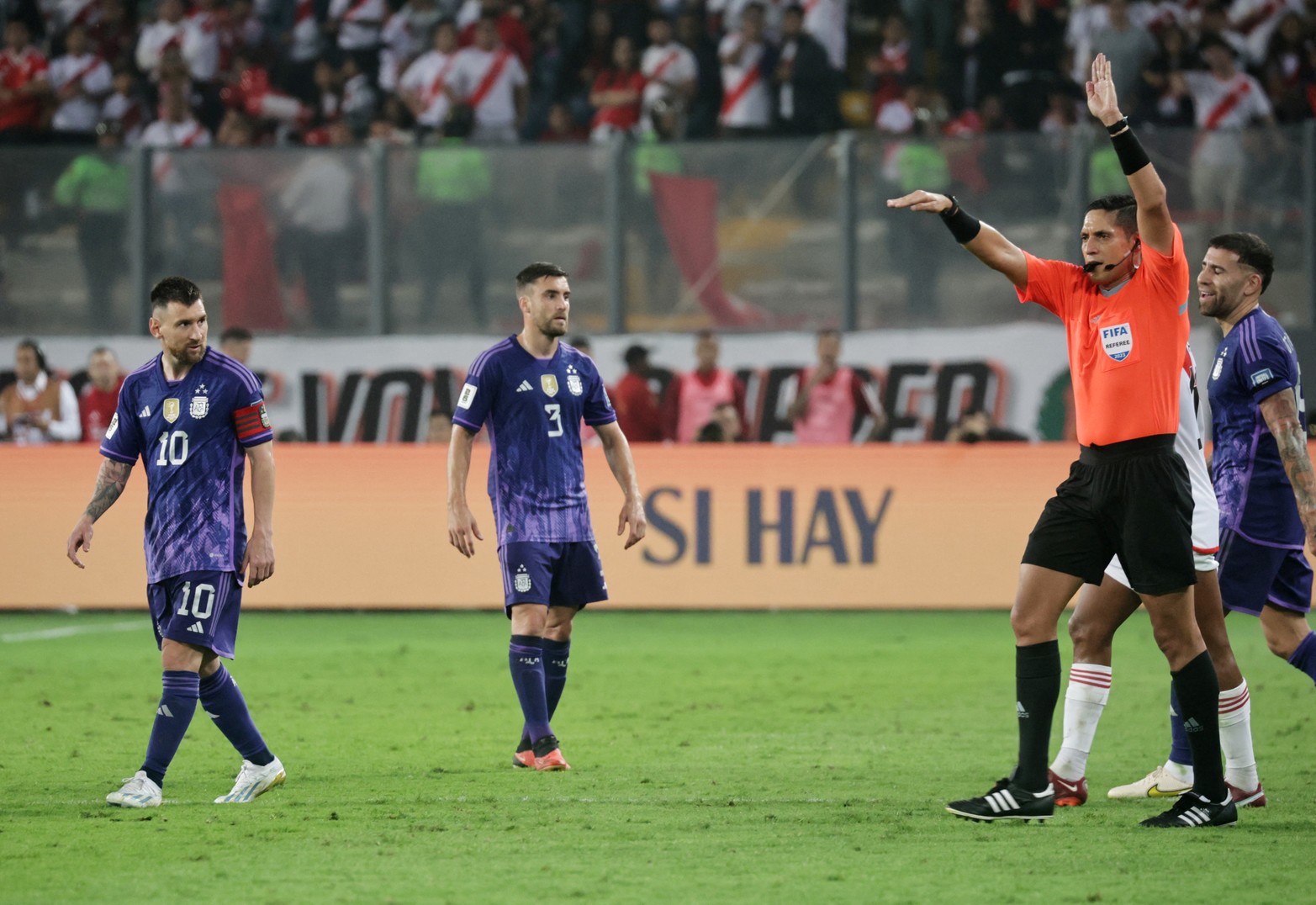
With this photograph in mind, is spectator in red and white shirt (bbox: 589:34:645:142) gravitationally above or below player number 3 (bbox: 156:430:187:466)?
above

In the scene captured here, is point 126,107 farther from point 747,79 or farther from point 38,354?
point 747,79

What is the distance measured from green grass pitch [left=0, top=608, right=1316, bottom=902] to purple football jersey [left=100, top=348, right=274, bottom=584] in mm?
990

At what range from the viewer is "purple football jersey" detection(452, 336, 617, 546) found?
7.98 m

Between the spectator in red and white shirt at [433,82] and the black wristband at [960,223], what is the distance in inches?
518

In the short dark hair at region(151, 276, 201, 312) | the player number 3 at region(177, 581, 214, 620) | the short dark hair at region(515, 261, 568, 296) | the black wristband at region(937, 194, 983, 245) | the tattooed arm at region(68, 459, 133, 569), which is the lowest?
the player number 3 at region(177, 581, 214, 620)

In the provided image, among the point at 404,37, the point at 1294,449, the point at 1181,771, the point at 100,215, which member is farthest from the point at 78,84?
the point at 1294,449

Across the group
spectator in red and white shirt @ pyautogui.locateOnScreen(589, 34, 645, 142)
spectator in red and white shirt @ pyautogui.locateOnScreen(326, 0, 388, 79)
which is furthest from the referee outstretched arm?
spectator in red and white shirt @ pyautogui.locateOnScreen(326, 0, 388, 79)

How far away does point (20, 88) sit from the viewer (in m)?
19.2

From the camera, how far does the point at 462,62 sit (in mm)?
19000

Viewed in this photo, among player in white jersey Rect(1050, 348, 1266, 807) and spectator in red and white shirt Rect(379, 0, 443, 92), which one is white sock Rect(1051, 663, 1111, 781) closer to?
player in white jersey Rect(1050, 348, 1266, 807)

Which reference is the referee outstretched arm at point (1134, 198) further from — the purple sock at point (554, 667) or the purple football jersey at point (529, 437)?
the purple sock at point (554, 667)

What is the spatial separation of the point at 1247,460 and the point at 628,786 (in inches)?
111

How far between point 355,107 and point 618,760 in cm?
1317

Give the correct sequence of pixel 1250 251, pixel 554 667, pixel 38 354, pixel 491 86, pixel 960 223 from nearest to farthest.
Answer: pixel 960 223
pixel 1250 251
pixel 554 667
pixel 38 354
pixel 491 86
